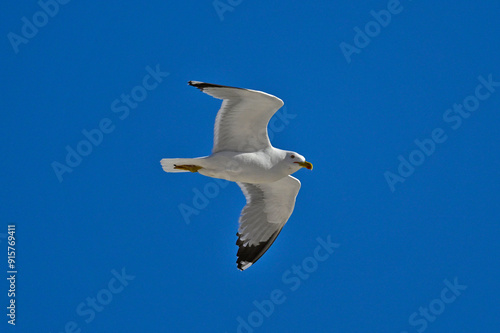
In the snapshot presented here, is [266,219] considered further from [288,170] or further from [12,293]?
[12,293]

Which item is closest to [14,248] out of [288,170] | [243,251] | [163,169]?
[163,169]

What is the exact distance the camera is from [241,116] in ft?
32.7

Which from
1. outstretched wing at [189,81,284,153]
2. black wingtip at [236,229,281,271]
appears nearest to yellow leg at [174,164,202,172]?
outstretched wing at [189,81,284,153]

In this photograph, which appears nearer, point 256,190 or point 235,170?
point 235,170

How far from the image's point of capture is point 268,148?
10.2 m

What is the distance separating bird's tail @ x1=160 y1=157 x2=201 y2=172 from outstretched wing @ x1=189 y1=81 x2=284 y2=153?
0.44m

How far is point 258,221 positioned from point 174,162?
6.68 ft

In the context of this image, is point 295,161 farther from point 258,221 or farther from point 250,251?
point 250,251

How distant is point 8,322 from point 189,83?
428 centimetres

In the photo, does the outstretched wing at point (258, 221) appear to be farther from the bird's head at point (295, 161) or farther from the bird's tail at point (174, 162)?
the bird's tail at point (174, 162)

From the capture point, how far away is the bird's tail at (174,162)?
995 cm

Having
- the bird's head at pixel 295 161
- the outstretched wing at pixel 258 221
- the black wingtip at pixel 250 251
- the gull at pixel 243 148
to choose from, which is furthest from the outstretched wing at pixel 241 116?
the black wingtip at pixel 250 251

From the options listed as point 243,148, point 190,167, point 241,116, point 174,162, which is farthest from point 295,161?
point 174,162

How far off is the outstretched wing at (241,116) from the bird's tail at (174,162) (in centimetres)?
44
